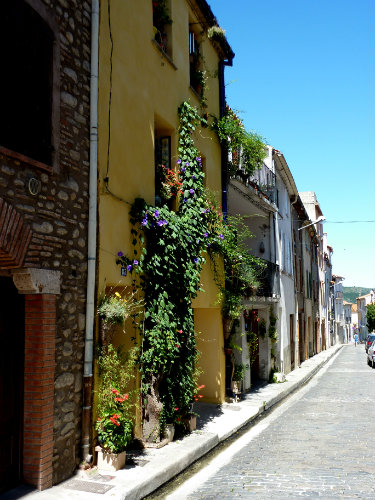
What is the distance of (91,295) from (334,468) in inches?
152

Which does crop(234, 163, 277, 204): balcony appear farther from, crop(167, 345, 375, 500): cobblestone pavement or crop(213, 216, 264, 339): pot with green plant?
crop(167, 345, 375, 500): cobblestone pavement

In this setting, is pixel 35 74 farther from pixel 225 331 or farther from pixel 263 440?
pixel 225 331

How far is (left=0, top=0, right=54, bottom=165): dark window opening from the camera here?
4.96 m

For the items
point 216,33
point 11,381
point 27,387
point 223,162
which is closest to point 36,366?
point 27,387

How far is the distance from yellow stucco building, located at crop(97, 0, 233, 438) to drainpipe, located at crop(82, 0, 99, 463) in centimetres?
19

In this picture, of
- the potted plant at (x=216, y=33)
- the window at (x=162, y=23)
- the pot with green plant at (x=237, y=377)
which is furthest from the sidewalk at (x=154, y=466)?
the potted plant at (x=216, y=33)

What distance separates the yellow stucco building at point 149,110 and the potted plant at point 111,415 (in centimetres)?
90

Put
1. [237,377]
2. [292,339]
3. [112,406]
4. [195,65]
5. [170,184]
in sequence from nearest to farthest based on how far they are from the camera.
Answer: [112,406]
[170,184]
[195,65]
[237,377]
[292,339]

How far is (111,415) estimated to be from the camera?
6133 mm

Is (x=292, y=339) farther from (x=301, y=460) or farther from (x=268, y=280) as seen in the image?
(x=301, y=460)

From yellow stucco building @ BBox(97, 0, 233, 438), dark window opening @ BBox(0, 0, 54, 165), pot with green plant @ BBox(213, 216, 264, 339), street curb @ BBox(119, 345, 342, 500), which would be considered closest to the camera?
dark window opening @ BBox(0, 0, 54, 165)

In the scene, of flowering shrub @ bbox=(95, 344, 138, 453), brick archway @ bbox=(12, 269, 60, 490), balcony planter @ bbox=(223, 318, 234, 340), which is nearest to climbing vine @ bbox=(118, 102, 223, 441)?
flowering shrub @ bbox=(95, 344, 138, 453)

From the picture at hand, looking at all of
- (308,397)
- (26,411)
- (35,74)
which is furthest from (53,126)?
(308,397)

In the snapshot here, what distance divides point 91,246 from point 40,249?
999mm
